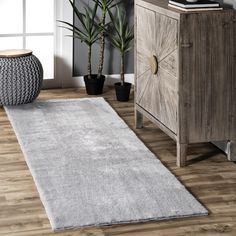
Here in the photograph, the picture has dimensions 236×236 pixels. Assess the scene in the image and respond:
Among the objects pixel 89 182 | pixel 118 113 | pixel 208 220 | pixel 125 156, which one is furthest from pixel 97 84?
pixel 208 220

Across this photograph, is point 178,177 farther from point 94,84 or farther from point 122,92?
point 94,84

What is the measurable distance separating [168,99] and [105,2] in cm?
144

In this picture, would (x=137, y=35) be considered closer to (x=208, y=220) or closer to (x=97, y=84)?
(x=97, y=84)

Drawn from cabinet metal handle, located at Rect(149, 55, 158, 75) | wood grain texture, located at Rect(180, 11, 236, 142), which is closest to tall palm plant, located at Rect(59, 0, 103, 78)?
cabinet metal handle, located at Rect(149, 55, 158, 75)

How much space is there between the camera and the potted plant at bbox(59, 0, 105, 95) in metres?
5.02

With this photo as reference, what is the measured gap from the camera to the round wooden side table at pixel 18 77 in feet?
15.4

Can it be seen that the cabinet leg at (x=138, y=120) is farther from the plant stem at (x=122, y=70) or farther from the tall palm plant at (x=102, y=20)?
the tall palm plant at (x=102, y=20)

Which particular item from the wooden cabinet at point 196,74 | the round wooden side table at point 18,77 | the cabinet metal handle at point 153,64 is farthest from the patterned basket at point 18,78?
the wooden cabinet at point 196,74

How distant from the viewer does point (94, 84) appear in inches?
201

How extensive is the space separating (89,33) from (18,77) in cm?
66

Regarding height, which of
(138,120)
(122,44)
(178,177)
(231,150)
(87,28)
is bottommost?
(178,177)

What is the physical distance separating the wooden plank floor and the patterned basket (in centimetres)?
23

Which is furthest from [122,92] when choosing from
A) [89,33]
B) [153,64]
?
[153,64]

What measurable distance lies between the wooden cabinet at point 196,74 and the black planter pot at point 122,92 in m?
1.08
